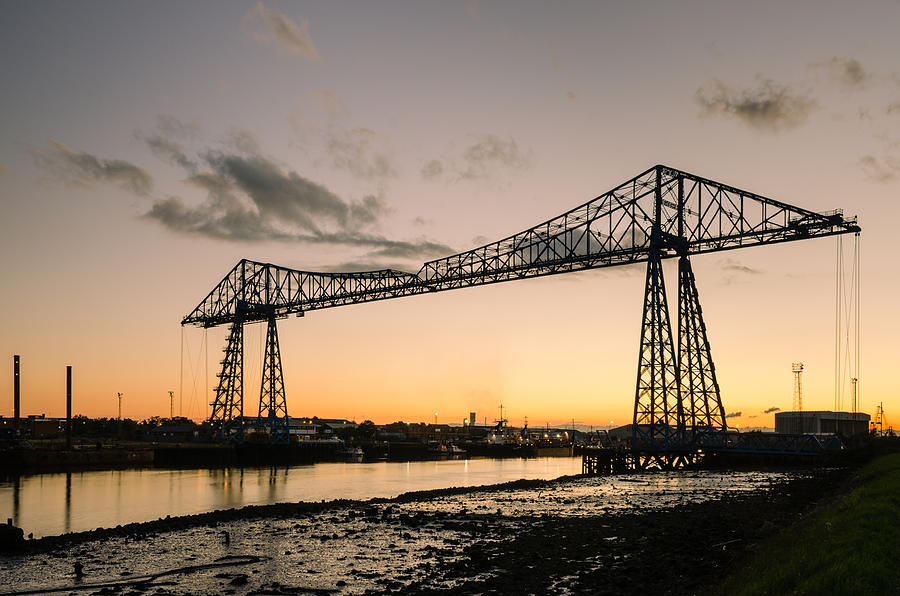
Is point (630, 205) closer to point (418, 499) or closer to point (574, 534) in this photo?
point (418, 499)

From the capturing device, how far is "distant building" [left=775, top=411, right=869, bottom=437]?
383ft

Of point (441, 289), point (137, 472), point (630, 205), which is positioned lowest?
point (137, 472)

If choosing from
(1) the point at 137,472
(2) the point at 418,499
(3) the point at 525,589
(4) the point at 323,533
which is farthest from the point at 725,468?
(1) the point at 137,472

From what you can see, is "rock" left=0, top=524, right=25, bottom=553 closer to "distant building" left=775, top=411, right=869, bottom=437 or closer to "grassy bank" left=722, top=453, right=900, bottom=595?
"grassy bank" left=722, top=453, right=900, bottom=595

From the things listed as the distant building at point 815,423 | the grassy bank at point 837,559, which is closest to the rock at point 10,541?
A: the grassy bank at point 837,559

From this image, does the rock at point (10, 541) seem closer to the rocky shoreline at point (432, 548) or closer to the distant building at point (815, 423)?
the rocky shoreline at point (432, 548)

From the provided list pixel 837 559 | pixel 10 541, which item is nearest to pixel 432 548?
pixel 837 559

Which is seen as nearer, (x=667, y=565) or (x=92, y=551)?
(x=667, y=565)

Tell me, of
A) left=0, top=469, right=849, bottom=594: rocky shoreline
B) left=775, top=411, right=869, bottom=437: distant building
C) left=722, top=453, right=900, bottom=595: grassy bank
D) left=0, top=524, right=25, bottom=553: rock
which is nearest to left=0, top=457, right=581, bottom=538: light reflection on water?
left=0, top=524, right=25, bottom=553: rock

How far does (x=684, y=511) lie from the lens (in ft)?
120

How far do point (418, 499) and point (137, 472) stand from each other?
1893 inches

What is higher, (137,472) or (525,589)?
(525,589)

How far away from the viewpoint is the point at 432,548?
94.3 feet

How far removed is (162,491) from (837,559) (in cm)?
5940
